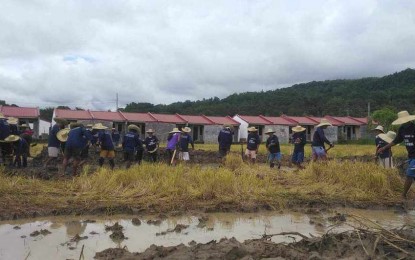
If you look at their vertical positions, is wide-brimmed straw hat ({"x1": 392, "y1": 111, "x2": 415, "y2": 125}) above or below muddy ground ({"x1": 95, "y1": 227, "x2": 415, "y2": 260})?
above

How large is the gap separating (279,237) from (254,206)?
79.0 inches

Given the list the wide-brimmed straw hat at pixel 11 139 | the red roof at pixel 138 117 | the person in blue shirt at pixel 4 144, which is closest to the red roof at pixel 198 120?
the red roof at pixel 138 117

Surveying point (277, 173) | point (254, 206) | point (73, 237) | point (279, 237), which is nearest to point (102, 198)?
point (73, 237)

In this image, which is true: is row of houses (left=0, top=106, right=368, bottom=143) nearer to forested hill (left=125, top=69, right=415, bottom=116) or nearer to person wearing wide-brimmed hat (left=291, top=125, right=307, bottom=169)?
forested hill (left=125, top=69, right=415, bottom=116)

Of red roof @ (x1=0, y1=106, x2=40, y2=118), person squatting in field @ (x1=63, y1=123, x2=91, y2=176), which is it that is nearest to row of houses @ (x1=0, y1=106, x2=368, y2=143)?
red roof @ (x1=0, y1=106, x2=40, y2=118)

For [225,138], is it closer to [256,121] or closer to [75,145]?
[75,145]

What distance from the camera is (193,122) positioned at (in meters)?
42.6

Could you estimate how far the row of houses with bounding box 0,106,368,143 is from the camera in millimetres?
36688

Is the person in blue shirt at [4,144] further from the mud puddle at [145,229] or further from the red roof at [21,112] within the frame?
the red roof at [21,112]

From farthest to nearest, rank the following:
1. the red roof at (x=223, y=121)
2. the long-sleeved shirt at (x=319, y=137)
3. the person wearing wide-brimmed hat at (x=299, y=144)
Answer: the red roof at (x=223, y=121)
the person wearing wide-brimmed hat at (x=299, y=144)
the long-sleeved shirt at (x=319, y=137)

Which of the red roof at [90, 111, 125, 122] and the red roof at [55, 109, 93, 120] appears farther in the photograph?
the red roof at [90, 111, 125, 122]

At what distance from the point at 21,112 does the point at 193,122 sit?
622 inches

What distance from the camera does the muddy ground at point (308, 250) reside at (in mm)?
4090

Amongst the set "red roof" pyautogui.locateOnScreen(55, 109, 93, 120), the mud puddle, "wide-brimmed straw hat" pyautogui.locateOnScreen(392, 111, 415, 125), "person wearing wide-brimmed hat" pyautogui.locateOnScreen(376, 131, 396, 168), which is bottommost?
the mud puddle
